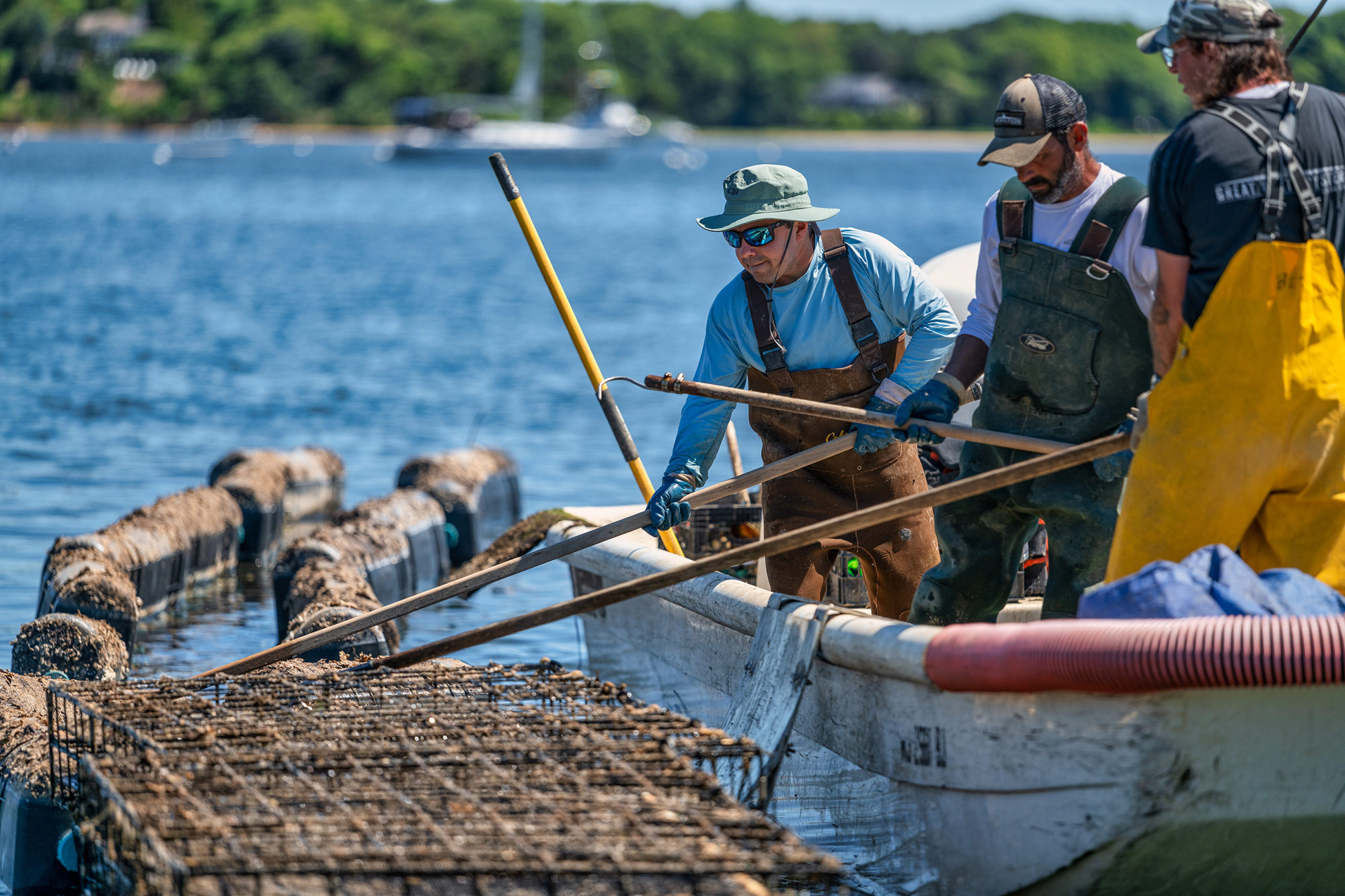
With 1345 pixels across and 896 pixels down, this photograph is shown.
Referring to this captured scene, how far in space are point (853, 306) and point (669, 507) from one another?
93 cm

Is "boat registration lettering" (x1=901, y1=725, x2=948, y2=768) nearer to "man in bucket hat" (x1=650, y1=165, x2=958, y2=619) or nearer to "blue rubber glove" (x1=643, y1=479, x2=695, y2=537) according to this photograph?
"man in bucket hat" (x1=650, y1=165, x2=958, y2=619)

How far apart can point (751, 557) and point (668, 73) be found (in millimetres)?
137896

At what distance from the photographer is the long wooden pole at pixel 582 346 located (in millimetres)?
6555

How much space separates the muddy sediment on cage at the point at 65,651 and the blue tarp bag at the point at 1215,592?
4.43 metres

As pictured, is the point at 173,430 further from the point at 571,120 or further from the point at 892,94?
the point at 892,94

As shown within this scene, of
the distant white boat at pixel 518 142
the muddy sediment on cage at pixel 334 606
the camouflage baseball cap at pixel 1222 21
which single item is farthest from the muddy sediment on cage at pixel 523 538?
the distant white boat at pixel 518 142

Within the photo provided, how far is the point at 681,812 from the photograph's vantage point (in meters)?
3.93

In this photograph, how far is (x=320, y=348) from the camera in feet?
76.1

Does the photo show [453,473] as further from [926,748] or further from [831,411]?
[926,748]

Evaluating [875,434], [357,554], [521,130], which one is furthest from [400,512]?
[521,130]

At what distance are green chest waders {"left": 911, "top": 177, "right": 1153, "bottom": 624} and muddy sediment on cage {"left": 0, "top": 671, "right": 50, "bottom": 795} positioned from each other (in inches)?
116

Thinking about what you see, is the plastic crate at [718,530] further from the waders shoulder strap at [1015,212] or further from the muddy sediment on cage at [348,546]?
the waders shoulder strap at [1015,212]

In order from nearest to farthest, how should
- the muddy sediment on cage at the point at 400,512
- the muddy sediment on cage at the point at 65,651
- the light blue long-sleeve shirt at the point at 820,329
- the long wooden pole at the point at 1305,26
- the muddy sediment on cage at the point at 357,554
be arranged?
the long wooden pole at the point at 1305,26 < the light blue long-sleeve shirt at the point at 820,329 < the muddy sediment on cage at the point at 65,651 < the muddy sediment on cage at the point at 357,554 < the muddy sediment on cage at the point at 400,512

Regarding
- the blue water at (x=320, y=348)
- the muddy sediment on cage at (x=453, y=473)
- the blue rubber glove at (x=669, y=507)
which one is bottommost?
the blue water at (x=320, y=348)
